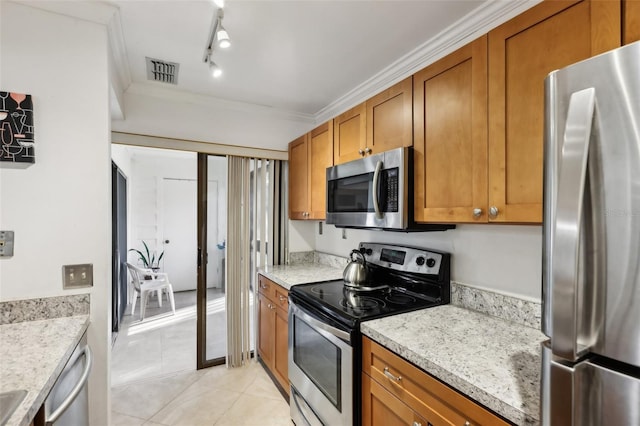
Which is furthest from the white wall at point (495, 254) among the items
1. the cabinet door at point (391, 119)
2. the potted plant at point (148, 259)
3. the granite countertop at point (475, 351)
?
the potted plant at point (148, 259)

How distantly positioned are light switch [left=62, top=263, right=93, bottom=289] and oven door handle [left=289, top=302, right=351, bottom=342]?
45.3 inches

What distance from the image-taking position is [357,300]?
1.79 meters

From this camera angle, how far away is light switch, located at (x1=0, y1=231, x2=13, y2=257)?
4.63 ft

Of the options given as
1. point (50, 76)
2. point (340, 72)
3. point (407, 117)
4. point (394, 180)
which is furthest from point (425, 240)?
point (50, 76)

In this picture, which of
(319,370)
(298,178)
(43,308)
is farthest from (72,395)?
(298,178)

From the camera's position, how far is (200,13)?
1593 millimetres

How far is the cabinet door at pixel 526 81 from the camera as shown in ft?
3.18

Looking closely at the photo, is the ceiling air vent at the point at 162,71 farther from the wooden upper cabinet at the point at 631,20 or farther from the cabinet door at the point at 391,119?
the wooden upper cabinet at the point at 631,20

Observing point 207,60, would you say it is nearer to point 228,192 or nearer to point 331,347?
point 228,192

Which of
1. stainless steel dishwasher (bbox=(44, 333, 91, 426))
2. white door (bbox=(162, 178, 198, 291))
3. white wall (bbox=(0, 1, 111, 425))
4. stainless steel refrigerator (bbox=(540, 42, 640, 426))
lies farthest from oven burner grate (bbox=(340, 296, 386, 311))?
white door (bbox=(162, 178, 198, 291))

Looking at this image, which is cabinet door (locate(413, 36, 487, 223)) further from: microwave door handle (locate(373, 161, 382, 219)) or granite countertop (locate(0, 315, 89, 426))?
granite countertop (locate(0, 315, 89, 426))

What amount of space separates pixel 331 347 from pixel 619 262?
1375 mm

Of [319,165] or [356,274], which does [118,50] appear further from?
[356,274]

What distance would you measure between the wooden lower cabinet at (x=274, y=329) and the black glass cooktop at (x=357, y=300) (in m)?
0.34
